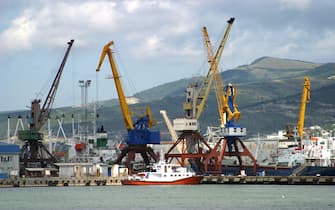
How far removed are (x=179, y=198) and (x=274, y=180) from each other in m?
33.8

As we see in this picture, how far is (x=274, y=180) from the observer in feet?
415

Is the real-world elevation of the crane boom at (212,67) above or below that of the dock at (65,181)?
above

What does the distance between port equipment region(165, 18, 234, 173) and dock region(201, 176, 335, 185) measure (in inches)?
365

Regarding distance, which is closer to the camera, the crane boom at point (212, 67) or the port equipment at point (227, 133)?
the port equipment at point (227, 133)

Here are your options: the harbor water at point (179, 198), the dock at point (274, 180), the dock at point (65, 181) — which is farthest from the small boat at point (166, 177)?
the dock at point (65, 181)

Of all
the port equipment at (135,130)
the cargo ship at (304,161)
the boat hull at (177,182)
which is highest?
the port equipment at (135,130)

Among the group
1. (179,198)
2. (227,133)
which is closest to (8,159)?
(227,133)

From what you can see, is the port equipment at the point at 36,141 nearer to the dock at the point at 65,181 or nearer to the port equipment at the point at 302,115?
the dock at the point at 65,181

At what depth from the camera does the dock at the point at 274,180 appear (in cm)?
12150

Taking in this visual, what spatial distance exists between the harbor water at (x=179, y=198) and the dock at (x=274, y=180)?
11.1ft

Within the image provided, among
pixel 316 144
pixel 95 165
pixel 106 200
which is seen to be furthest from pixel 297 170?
pixel 106 200

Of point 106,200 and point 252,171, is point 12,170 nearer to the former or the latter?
point 252,171

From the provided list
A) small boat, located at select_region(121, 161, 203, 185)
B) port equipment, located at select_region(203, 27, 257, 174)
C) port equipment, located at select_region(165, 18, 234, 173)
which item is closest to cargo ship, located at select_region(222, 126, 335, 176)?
port equipment, located at select_region(203, 27, 257, 174)

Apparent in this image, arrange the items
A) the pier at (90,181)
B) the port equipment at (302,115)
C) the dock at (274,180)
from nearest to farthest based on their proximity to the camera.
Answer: the dock at (274,180) → the pier at (90,181) → the port equipment at (302,115)
